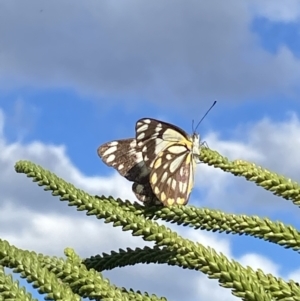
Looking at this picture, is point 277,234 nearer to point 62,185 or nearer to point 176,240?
point 176,240

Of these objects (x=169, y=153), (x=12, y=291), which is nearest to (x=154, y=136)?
(x=169, y=153)

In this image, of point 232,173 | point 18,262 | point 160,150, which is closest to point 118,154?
point 160,150

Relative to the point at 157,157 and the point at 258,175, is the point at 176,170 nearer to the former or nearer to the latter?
the point at 157,157

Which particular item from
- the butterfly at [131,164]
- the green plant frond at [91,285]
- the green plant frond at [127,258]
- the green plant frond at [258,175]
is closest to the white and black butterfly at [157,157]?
the butterfly at [131,164]

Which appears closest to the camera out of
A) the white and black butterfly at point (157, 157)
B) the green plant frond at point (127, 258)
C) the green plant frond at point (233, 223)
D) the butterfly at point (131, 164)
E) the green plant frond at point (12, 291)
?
the green plant frond at point (12, 291)

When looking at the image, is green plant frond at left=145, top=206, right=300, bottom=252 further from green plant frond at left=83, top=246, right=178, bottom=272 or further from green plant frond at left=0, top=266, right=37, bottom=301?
green plant frond at left=0, top=266, right=37, bottom=301

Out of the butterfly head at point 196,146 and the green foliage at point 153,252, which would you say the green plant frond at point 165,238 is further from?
the butterfly head at point 196,146
